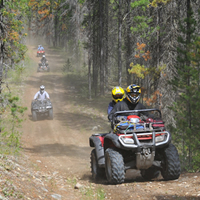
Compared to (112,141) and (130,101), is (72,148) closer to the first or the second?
(130,101)

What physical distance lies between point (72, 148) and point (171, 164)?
7.64 metres

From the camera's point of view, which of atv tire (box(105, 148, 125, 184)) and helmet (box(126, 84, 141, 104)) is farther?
helmet (box(126, 84, 141, 104))

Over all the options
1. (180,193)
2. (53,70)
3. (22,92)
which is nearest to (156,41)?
(180,193)

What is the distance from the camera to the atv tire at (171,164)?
23.3 feet

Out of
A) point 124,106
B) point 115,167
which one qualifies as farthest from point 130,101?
point 115,167

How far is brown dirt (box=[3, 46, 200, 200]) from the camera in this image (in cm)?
656

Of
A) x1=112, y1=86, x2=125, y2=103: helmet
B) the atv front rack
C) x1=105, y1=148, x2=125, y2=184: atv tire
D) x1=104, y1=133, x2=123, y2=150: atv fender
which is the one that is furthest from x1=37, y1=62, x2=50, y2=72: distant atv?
the atv front rack

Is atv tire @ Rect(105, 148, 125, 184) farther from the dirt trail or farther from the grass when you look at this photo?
the dirt trail

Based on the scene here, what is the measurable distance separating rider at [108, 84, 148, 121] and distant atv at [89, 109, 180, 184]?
0.99ft

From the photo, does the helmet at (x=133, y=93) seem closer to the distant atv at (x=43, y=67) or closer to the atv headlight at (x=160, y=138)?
the atv headlight at (x=160, y=138)

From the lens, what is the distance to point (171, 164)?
23.2 ft

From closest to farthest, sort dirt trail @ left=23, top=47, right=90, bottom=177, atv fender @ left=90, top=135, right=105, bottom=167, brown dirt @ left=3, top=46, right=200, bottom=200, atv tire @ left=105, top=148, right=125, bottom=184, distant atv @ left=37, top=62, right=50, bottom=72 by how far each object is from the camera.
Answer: brown dirt @ left=3, top=46, right=200, bottom=200 < atv tire @ left=105, top=148, right=125, bottom=184 < atv fender @ left=90, top=135, right=105, bottom=167 < dirt trail @ left=23, top=47, right=90, bottom=177 < distant atv @ left=37, top=62, right=50, bottom=72

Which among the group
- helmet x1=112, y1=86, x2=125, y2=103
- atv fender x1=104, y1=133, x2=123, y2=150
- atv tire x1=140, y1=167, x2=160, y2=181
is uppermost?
helmet x1=112, y1=86, x2=125, y2=103

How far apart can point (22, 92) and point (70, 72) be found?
12.7m
